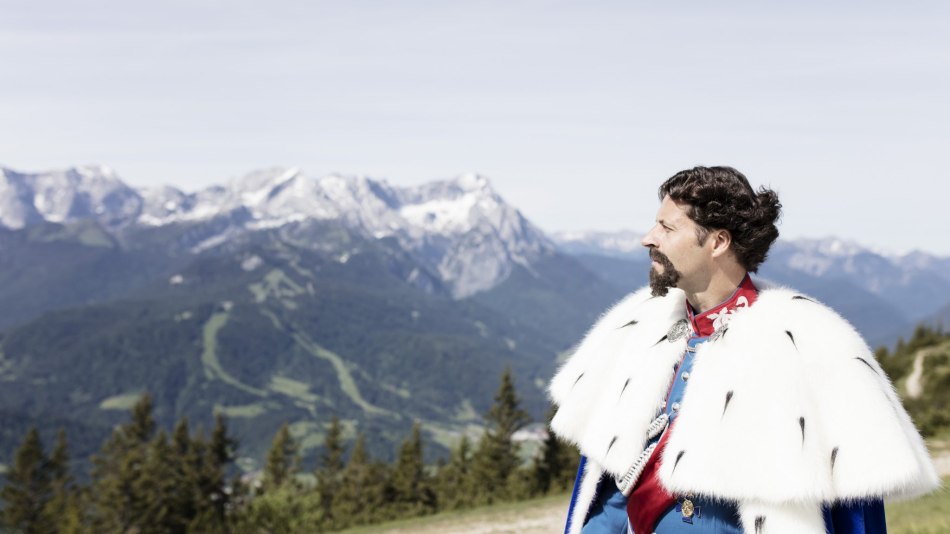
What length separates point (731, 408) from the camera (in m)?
3.85

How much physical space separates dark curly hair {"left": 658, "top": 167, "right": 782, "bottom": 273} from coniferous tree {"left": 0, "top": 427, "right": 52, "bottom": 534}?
8764 cm

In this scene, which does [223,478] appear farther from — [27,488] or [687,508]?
[687,508]

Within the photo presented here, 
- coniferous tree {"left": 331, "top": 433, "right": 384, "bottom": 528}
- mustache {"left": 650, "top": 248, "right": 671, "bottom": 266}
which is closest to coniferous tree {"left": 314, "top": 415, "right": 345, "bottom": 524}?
coniferous tree {"left": 331, "top": 433, "right": 384, "bottom": 528}

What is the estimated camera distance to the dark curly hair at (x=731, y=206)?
3.96 metres

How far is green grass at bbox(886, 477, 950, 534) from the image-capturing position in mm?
10859

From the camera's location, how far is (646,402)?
429 centimetres

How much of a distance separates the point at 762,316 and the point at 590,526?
5.22 feet

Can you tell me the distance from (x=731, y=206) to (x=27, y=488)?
92.2m

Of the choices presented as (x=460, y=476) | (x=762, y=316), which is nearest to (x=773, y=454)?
(x=762, y=316)

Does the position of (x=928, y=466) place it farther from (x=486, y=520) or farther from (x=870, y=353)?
(x=486, y=520)

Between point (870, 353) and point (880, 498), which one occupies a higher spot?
point (870, 353)

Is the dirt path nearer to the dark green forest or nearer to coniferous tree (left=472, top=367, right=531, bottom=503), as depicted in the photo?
the dark green forest

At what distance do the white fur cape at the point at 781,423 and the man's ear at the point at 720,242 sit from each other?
0.34m

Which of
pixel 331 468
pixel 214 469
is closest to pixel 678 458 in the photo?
pixel 214 469
